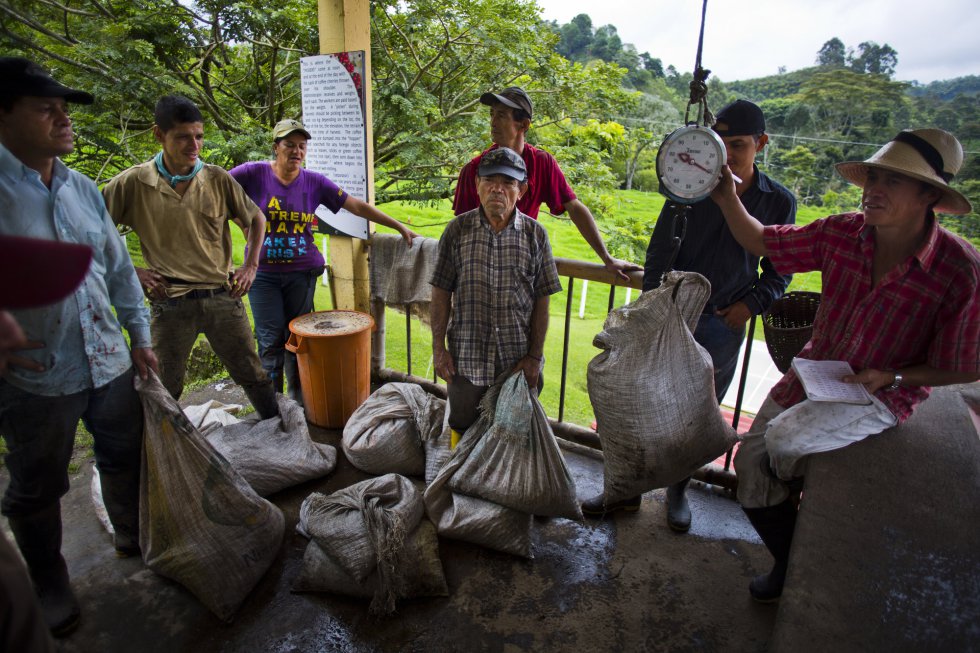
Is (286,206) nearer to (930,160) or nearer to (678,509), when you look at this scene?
(678,509)

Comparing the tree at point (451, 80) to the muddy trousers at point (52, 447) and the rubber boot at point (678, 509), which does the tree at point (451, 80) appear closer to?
the muddy trousers at point (52, 447)

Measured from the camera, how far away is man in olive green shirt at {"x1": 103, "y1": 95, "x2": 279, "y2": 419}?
7.95ft

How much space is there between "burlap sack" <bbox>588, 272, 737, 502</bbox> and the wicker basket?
0.39m

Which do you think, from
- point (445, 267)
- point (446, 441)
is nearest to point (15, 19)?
point (445, 267)

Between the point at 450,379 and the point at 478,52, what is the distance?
15.0 feet

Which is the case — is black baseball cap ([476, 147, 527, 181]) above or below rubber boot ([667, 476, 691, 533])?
above

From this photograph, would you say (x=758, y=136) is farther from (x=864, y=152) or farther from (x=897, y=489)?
(x=864, y=152)

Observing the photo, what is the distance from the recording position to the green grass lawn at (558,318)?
9.71 metres

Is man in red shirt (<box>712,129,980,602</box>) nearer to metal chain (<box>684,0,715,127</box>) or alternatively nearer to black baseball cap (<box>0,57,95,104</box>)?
metal chain (<box>684,0,715,127</box>)

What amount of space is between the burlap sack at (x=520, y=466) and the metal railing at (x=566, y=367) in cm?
64

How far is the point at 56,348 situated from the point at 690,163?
2.29m

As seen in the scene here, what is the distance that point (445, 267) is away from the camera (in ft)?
7.89

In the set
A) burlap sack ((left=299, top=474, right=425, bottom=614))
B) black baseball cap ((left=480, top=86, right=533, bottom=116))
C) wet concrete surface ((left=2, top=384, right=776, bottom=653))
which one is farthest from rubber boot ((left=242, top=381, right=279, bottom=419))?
black baseball cap ((left=480, top=86, right=533, bottom=116))

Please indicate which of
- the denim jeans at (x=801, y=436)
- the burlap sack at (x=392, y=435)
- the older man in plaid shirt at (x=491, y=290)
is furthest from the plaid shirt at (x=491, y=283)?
the denim jeans at (x=801, y=436)
